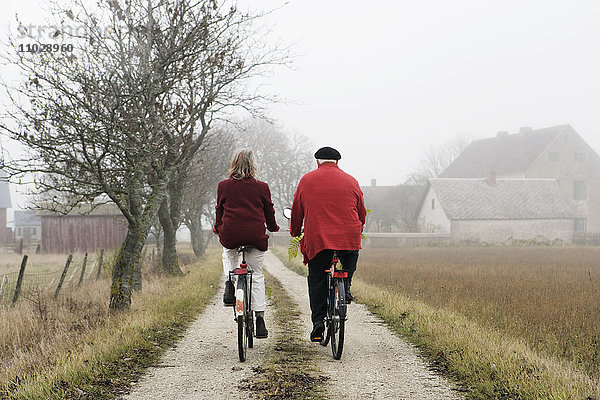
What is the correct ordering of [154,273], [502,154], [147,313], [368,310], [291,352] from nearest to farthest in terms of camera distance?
1. [291,352]
2. [147,313]
3. [368,310]
4. [154,273]
5. [502,154]

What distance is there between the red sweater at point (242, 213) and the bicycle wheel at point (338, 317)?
3.12 feet

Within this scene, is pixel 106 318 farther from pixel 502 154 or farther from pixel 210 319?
pixel 502 154

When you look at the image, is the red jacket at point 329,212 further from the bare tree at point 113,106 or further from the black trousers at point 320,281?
the bare tree at point 113,106

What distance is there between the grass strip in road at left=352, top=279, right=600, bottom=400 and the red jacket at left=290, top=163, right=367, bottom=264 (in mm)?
1556

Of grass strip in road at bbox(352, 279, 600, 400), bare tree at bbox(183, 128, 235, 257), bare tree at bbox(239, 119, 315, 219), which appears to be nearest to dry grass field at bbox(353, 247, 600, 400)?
grass strip in road at bbox(352, 279, 600, 400)

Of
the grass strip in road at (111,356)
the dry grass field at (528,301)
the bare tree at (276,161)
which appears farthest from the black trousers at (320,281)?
the bare tree at (276,161)

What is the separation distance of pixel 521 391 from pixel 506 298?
659 cm

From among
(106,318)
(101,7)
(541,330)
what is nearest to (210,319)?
(106,318)

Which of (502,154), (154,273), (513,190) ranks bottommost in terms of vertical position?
(154,273)

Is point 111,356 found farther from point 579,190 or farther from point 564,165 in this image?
point 564,165

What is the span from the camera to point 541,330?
773 centimetres

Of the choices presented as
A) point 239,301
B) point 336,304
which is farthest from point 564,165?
point 239,301

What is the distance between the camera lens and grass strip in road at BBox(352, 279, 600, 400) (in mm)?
4754

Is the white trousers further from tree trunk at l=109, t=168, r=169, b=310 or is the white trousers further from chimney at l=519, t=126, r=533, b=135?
chimney at l=519, t=126, r=533, b=135
